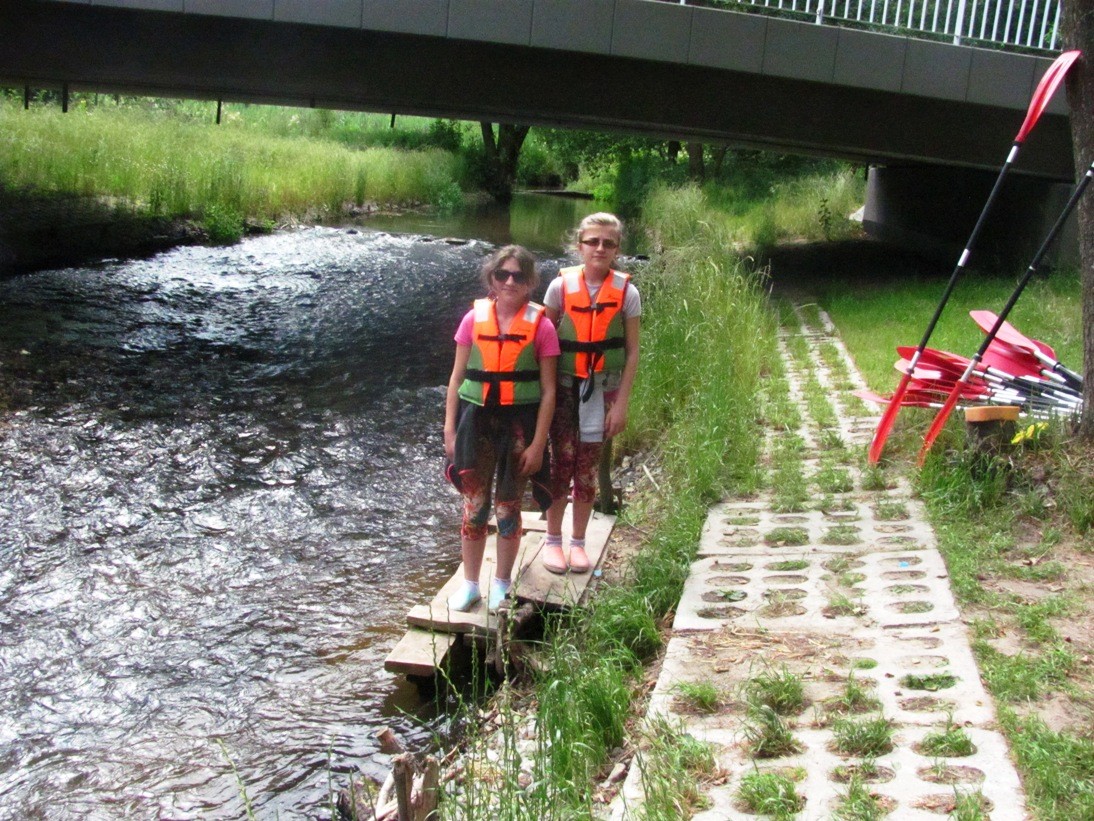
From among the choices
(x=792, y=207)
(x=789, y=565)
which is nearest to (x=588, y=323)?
(x=789, y=565)

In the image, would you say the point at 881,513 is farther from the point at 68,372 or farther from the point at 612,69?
the point at 612,69

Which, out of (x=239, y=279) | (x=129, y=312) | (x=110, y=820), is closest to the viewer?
(x=110, y=820)

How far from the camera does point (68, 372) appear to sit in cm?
1115

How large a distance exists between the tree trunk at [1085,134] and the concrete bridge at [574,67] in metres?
7.34

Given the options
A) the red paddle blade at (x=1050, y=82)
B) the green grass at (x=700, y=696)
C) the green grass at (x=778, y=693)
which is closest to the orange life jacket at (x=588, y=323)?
the green grass at (x=700, y=696)

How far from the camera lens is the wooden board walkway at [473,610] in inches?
220

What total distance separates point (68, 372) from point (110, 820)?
7.36 metres

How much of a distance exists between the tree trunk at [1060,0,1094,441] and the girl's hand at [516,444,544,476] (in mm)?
3279

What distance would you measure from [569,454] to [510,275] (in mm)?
1099

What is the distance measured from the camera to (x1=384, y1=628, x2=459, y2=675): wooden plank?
553 cm

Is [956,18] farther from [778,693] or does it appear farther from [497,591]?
[778,693]

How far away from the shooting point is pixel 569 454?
5.97 m

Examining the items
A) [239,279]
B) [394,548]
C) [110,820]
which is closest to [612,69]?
[239,279]

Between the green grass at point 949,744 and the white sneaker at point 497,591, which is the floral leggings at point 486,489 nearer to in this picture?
the white sneaker at point 497,591
